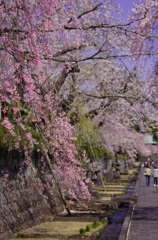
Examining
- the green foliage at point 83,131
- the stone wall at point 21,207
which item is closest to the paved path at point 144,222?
the stone wall at point 21,207

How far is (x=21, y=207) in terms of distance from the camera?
14.2 meters

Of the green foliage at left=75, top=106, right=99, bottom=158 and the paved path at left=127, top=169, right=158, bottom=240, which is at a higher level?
the green foliage at left=75, top=106, right=99, bottom=158

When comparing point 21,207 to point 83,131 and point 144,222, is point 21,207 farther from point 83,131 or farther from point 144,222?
point 83,131

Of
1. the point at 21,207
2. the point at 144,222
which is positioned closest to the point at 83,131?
the point at 144,222

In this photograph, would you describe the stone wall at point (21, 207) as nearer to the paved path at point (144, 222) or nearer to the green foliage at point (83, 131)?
the paved path at point (144, 222)

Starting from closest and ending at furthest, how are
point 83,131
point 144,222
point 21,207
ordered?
point 21,207 → point 144,222 → point 83,131

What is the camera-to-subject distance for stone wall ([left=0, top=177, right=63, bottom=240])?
12617 mm

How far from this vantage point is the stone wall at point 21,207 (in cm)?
1262

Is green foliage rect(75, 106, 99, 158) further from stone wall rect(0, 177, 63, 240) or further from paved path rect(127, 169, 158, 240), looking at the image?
stone wall rect(0, 177, 63, 240)

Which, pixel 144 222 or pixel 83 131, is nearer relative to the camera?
pixel 144 222

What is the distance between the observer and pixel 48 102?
10.8 meters

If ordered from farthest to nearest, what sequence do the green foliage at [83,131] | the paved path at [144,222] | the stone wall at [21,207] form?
1. the green foliage at [83,131]
2. the paved path at [144,222]
3. the stone wall at [21,207]

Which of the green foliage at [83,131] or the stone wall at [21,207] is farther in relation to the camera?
the green foliage at [83,131]

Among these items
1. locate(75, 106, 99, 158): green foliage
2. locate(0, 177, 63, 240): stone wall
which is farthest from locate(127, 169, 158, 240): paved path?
locate(75, 106, 99, 158): green foliage
